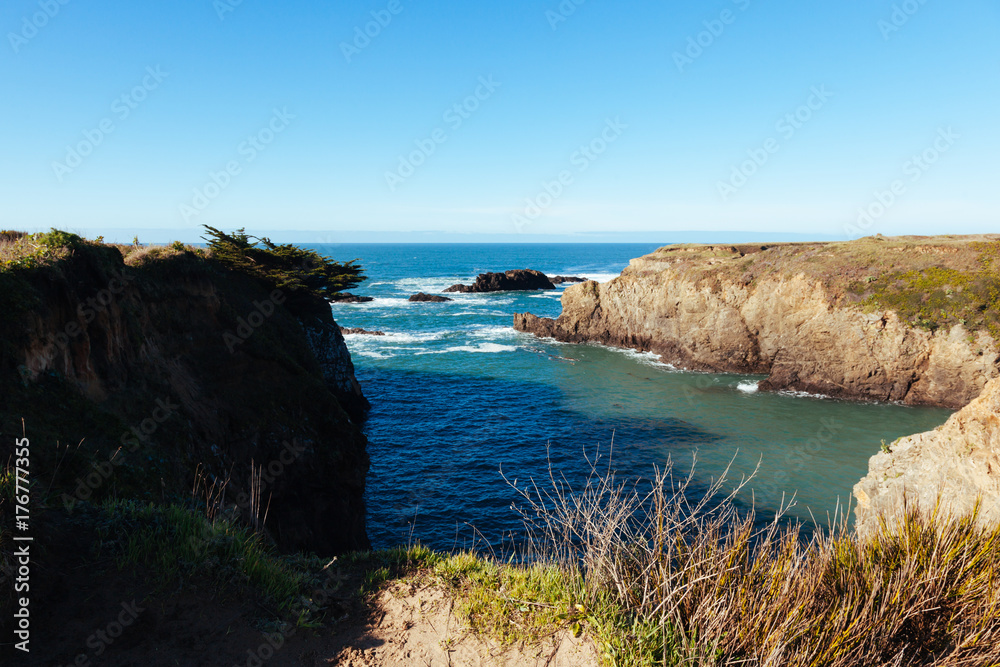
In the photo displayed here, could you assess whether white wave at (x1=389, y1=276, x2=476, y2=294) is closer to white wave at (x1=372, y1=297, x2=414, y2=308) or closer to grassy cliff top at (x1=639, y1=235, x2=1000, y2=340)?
white wave at (x1=372, y1=297, x2=414, y2=308)

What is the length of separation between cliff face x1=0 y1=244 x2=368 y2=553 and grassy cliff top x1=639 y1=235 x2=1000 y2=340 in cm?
3901

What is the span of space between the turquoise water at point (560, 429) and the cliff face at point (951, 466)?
2.27 m

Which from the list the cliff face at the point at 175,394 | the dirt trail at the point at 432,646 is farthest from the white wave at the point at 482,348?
the dirt trail at the point at 432,646

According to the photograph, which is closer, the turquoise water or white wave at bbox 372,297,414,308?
the turquoise water

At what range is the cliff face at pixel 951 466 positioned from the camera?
10.7 metres

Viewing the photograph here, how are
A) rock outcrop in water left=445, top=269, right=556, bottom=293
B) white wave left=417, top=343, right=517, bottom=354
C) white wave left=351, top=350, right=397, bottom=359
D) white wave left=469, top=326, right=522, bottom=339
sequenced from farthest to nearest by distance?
rock outcrop in water left=445, top=269, right=556, bottom=293 → white wave left=469, top=326, right=522, bottom=339 → white wave left=417, top=343, right=517, bottom=354 → white wave left=351, top=350, right=397, bottom=359

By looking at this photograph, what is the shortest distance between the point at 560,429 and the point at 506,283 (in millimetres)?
70972

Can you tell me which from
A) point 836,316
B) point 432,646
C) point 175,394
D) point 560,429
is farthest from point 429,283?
point 432,646

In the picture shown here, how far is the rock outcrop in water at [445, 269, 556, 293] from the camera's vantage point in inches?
3814

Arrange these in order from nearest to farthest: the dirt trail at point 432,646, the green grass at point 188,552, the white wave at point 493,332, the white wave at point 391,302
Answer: the dirt trail at point 432,646 < the green grass at point 188,552 < the white wave at point 493,332 < the white wave at point 391,302

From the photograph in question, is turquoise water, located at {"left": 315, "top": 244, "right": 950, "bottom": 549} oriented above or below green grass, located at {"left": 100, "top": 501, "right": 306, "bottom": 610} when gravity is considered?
below

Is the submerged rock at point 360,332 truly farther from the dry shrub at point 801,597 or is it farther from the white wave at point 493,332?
the dry shrub at point 801,597

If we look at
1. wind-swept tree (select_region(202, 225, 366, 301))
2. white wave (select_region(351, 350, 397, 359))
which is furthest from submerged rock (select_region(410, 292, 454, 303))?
wind-swept tree (select_region(202, 225, 366, 301))

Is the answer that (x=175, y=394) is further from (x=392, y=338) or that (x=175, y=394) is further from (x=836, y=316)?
(x=836, y=316)
